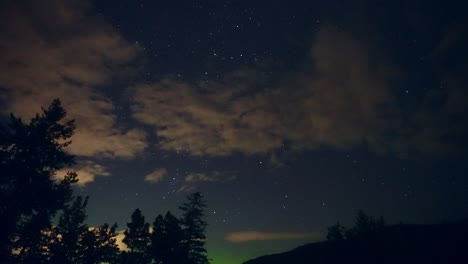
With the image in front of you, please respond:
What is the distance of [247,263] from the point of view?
27797 millimetres

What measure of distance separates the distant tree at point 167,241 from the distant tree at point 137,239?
0.86 meters

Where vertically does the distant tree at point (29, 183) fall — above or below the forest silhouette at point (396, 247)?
above

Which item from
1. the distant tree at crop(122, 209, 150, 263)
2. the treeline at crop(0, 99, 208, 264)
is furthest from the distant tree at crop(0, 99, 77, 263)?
the distant tree at crop(122, 209, 150, 263)

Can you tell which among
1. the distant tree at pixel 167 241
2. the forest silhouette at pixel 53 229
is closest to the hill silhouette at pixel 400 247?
the forest silhouette at pixel 53 229

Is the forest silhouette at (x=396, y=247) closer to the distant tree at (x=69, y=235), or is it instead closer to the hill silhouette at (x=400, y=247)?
the hill silhouette at (x=400, y=247)

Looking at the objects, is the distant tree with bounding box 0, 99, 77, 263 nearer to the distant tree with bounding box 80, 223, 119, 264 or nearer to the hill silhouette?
the distant tree with bounding box 80, 223, 119, 264

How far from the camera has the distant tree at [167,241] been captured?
3347 cm

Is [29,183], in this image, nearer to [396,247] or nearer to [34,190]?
[34,190]

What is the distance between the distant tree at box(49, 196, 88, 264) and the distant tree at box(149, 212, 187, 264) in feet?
23.7

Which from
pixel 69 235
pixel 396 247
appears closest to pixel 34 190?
pixel 69 235

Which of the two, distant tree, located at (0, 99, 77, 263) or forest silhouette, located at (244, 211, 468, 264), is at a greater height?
distant tree, located at (0, 99, 77, 263)

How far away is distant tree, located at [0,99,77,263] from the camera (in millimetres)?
19453

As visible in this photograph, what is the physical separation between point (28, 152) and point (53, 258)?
26.5ft

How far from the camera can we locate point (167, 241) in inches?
1347
